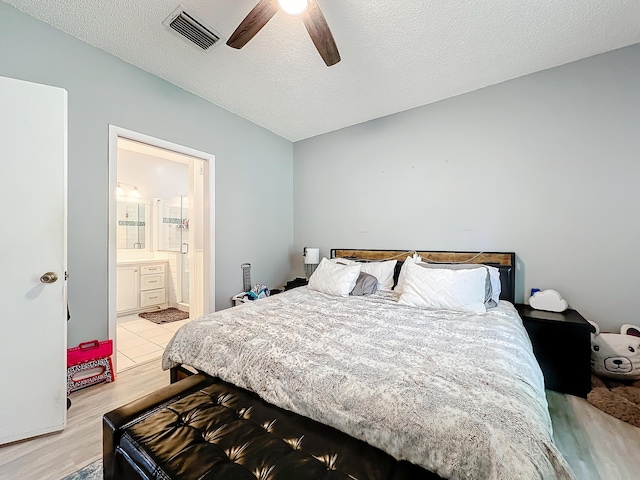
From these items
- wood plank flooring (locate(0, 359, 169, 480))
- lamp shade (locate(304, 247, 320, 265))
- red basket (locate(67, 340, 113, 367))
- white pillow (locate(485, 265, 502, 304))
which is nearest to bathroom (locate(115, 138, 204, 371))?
red basket (locate(67, 340, 113, 367))

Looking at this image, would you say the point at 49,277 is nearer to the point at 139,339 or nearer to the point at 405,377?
the point at 139,339

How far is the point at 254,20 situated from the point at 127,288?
421cm

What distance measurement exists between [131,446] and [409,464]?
39.6 inches

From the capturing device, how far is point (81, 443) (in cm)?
156

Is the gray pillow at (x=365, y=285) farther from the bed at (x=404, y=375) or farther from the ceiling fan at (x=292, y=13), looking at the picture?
the ceiling fan at (x=292, y=13)

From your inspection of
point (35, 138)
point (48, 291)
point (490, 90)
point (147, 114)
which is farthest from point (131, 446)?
point (490, 90)

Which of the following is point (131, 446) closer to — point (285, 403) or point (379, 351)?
point (285, 403)

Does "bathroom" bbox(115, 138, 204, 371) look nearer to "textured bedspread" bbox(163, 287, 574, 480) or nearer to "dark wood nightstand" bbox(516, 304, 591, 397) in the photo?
"textured bedspread" bbox(163, 287, 574, 480)

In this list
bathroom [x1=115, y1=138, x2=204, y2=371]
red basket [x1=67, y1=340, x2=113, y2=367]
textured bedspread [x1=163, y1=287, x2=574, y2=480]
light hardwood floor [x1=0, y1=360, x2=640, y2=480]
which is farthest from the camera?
bathroom [x1=115, y1=138, x2=204, y2=371]

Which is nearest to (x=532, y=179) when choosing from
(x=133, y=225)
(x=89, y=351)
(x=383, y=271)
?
(x=383, y=271)

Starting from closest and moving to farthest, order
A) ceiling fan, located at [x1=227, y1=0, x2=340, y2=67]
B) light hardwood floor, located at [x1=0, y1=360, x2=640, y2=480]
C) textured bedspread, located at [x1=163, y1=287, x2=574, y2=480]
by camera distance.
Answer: textured bedspread, located at [x1=163, y1=287, x2=574, y2=480] → light hardwood floor, located at [x1=0, y1=360, x2=640, y2=480] → ceiling fan, located at [x1=227, y1=0, x2=340, y2=67]

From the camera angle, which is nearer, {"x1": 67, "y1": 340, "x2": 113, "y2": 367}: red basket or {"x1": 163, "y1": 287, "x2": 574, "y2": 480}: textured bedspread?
{"x1": 163, "y1": 287, "x2": 574, "y2": 480}: textured bedspread

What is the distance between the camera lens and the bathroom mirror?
4562 millimetres

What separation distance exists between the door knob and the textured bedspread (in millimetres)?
847
